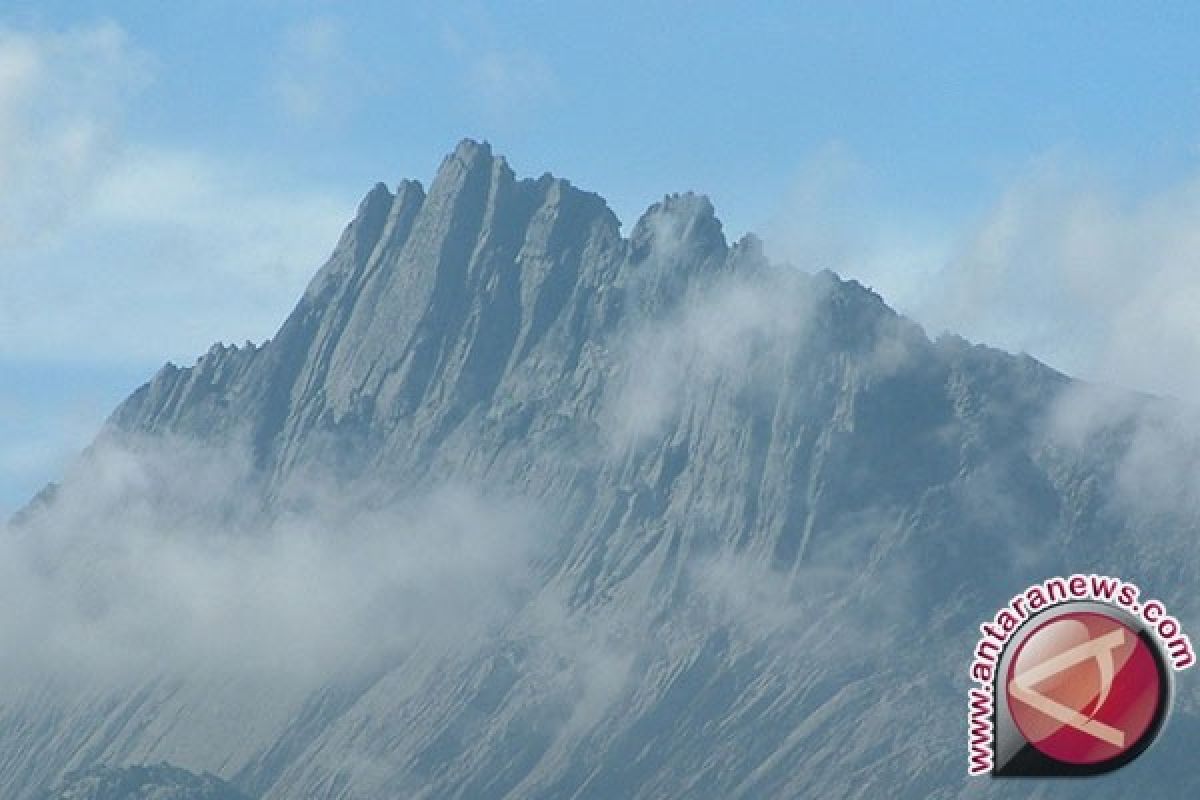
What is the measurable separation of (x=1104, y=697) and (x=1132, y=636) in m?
2.65

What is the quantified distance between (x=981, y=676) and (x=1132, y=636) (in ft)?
18.7

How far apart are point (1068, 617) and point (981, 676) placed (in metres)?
3.88

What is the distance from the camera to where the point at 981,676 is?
98812 millimetres

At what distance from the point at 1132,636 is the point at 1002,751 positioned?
652cm

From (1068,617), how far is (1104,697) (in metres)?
3.28

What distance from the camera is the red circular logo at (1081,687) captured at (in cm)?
9769

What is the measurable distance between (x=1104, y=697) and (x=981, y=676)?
4553 mm

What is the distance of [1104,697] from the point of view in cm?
9844

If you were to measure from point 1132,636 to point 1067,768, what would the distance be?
537cm

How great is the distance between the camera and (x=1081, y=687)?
324 feet

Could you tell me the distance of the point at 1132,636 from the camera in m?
97.5

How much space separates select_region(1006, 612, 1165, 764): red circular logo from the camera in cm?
9769

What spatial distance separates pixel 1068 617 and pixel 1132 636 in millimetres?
2405

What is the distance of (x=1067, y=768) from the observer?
97.5 metres
